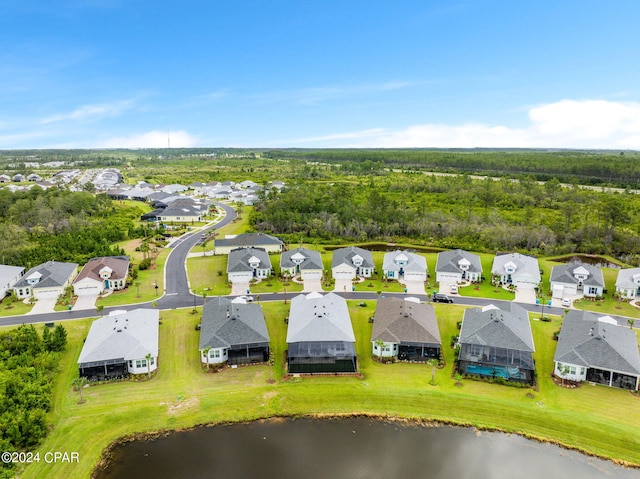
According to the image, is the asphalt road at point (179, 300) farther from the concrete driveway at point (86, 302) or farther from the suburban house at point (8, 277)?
the suburban house at point (8, 277)

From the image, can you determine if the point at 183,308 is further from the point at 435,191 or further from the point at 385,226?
the point at 435,191

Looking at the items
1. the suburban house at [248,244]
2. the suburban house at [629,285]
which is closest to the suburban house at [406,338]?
the suburban house at [629,285]

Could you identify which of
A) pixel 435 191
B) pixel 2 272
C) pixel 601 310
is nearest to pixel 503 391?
pixel 601 310

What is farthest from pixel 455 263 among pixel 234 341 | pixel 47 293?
pixel 47 293

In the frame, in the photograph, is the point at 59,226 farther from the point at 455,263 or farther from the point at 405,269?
the point at 455,263

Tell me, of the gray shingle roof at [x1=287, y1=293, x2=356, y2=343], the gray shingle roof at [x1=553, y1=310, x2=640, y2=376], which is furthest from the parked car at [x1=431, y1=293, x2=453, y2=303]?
the gray shingle roof at [x1=553, y1=310, x2=640, y2=376]
